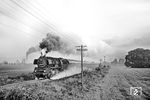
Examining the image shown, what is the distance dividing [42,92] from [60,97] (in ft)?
6.03

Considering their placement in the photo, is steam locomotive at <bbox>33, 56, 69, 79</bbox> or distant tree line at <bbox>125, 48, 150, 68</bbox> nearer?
steam locomotive at <bbox>33, 56, 69, 79</bbox>

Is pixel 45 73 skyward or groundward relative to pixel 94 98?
skyward

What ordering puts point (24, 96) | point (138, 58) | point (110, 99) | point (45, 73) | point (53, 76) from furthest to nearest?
point (138, 58)
point (53, 76)
point (45, 73)
point (110, 99)
point (24, 96)

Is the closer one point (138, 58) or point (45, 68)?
point (45, 68)

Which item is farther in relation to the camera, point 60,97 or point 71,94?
point 71,94

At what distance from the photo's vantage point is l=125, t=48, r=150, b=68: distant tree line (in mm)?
95150

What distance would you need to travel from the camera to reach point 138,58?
10412 centimetres

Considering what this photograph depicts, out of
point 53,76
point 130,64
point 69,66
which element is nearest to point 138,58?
point 130,64

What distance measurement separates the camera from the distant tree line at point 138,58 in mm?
95150

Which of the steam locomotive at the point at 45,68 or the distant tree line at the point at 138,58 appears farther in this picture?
the distant tree line at the point at 138,58

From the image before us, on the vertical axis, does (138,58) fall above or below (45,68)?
above

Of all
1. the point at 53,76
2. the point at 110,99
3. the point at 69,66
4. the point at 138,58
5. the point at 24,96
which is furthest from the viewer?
the point at 138,58

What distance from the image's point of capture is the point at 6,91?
13.4 meters

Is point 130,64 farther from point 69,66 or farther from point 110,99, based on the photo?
point 110,99
